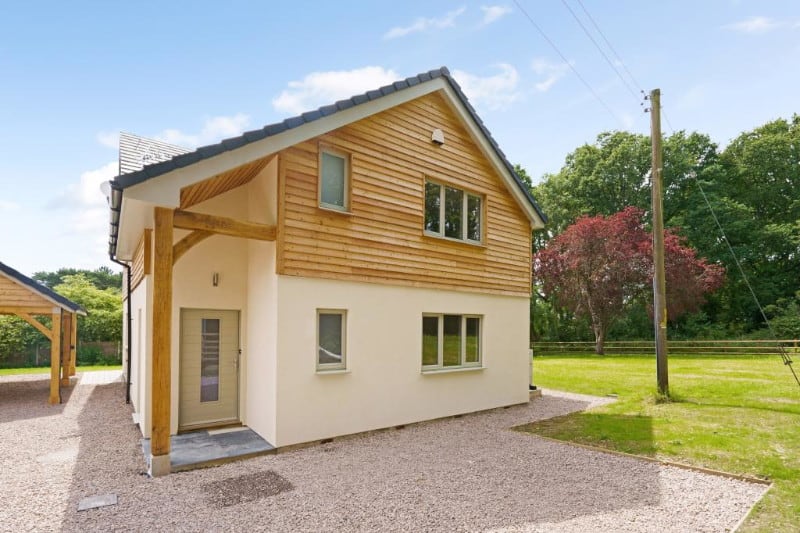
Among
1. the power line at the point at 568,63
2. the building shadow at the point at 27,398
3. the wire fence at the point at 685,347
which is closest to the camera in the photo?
the power line at the point at 568,63

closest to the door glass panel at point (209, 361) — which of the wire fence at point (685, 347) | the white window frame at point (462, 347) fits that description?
the white window frame at point (462, 347)

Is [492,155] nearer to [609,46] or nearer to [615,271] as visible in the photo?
[609,46]

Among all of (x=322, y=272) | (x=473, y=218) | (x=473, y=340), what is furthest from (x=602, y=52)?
(x=322, y=272)

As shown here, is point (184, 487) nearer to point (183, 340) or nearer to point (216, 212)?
point (183, 340)

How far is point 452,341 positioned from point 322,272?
3.71 metres

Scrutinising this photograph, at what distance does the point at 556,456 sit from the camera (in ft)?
22.5

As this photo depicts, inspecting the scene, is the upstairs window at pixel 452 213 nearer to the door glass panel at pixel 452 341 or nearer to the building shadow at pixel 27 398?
the door glass panel at pixel 452 341

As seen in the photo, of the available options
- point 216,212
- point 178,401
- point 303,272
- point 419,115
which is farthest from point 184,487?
point 419,115

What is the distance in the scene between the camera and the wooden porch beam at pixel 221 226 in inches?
243

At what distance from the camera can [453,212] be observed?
401 inches

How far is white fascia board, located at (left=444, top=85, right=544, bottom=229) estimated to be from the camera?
10094 millimetres

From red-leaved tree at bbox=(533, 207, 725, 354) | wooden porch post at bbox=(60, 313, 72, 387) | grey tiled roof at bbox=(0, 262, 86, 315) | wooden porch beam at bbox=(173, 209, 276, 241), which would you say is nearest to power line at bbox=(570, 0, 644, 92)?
wooden porch beam at bbox=(173, 209, 276, 241)

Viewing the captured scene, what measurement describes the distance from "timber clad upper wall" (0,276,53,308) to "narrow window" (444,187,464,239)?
10.3 metres

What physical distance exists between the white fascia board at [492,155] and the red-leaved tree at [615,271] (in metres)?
16.4
